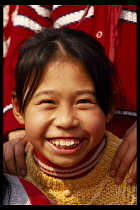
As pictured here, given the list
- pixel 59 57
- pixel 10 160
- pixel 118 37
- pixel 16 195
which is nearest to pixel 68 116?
pixel 59 57

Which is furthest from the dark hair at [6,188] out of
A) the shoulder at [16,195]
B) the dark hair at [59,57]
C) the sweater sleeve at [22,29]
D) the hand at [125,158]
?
the sweater sleeve at [22,29]

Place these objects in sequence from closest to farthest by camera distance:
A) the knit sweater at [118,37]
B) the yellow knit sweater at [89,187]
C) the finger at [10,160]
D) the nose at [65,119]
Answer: the nose at [65,119] < the yellow knit sweater at [89,187] < the finger at [10,160] < the knit sweater at [118,37]

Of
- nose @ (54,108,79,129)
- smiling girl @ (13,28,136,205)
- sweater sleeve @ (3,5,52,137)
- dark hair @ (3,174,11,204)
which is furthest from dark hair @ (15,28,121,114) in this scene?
sweater sleeve @ (3,5,52,137)

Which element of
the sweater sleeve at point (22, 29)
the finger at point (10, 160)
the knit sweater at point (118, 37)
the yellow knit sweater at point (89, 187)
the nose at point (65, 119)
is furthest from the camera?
the sweater sleeve at point (22, 29)

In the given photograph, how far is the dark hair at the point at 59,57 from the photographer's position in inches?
46.4

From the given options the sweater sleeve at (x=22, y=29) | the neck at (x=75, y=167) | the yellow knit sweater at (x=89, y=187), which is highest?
the sweater sleeve at (x=22, y=29)

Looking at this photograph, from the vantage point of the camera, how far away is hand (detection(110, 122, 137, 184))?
1.29 m

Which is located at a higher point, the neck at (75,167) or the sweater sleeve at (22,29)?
the sweater sleeve at (22,29)

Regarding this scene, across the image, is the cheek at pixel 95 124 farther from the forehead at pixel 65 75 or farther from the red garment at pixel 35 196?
the red garment at pixel 35 196

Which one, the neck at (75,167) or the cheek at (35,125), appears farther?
the neck at (75,167)

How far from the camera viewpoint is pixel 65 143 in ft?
3.75

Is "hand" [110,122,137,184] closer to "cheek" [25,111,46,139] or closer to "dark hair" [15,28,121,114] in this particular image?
"dark hair" [15,28,121,114]

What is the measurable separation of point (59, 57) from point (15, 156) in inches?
18.6

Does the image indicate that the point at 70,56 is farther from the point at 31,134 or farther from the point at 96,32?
the point at 96,32
